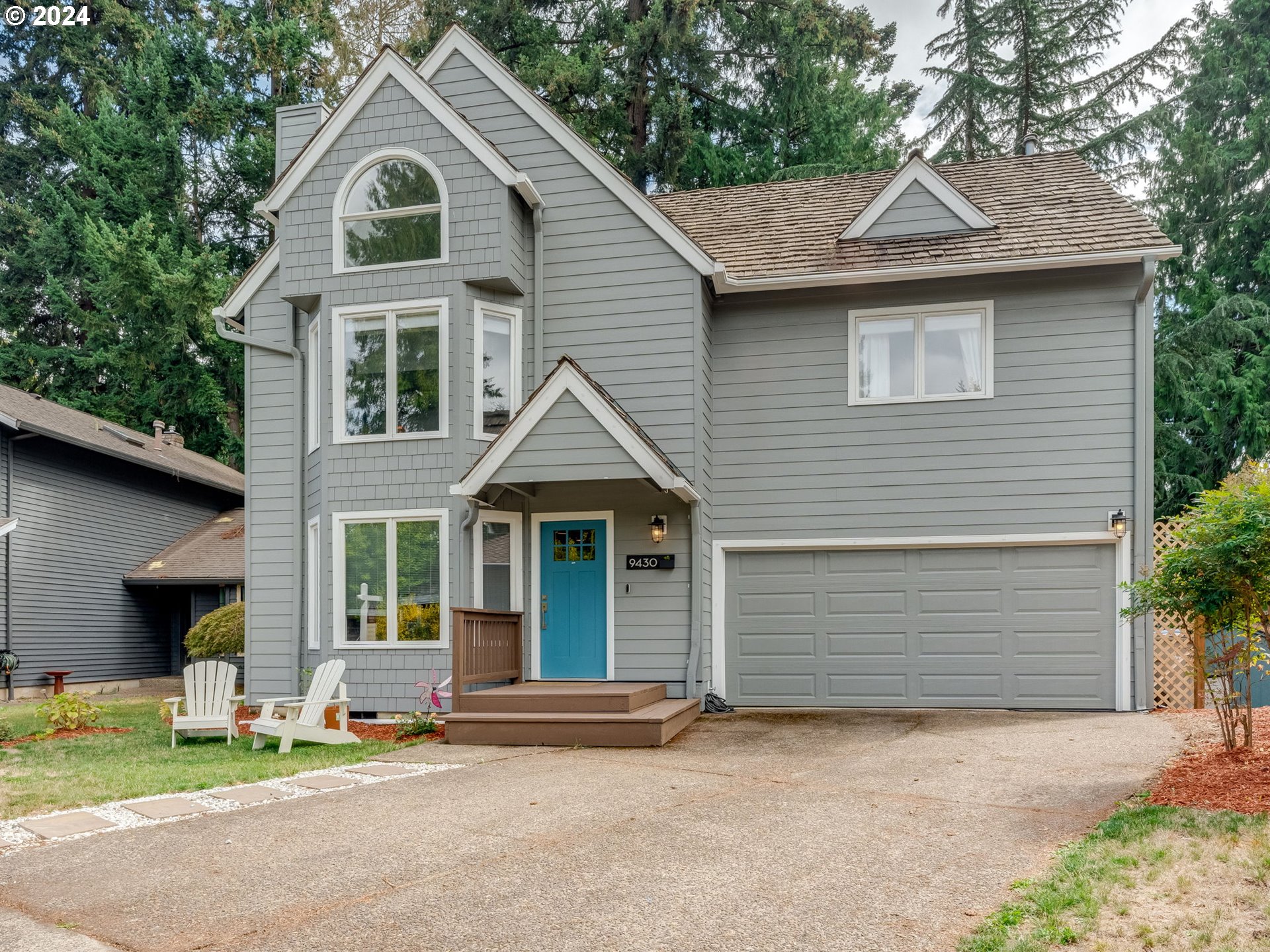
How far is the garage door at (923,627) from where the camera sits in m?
11.4

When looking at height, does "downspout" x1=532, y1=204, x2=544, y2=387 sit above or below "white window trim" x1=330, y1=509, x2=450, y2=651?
above

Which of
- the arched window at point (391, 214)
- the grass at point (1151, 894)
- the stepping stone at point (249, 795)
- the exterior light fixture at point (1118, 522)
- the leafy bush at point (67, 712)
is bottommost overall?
the leafy bush at point (67, 712)

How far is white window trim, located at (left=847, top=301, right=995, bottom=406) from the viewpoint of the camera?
38.6 feet

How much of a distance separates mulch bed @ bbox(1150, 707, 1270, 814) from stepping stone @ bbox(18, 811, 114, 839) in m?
6.26

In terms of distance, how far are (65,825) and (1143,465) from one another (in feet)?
34.2

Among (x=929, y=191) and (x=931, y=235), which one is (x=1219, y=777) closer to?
(x=931, y=235)

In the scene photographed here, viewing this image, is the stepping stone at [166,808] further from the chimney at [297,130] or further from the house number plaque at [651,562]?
the chimney at [297,130]

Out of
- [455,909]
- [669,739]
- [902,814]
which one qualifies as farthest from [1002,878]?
[669,739]

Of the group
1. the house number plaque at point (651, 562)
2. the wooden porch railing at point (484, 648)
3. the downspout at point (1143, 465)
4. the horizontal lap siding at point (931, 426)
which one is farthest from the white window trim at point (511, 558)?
the downspout at point (1143, 465)

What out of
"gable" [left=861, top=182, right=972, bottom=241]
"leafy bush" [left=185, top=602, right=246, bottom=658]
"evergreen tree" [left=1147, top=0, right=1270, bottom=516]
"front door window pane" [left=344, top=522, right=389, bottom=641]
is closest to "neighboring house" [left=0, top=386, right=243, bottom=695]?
"leafy bush" [left=185, top=602, right=246, bottom=658]

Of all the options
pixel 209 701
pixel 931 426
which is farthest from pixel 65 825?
pixel 931 426

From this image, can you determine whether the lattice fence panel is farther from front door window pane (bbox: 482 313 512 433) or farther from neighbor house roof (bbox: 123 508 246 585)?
neighbor house roof (bbox: 123 508 246 585)

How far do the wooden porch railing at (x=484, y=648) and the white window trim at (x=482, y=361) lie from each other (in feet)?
7.20

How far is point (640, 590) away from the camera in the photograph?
11.7 m
